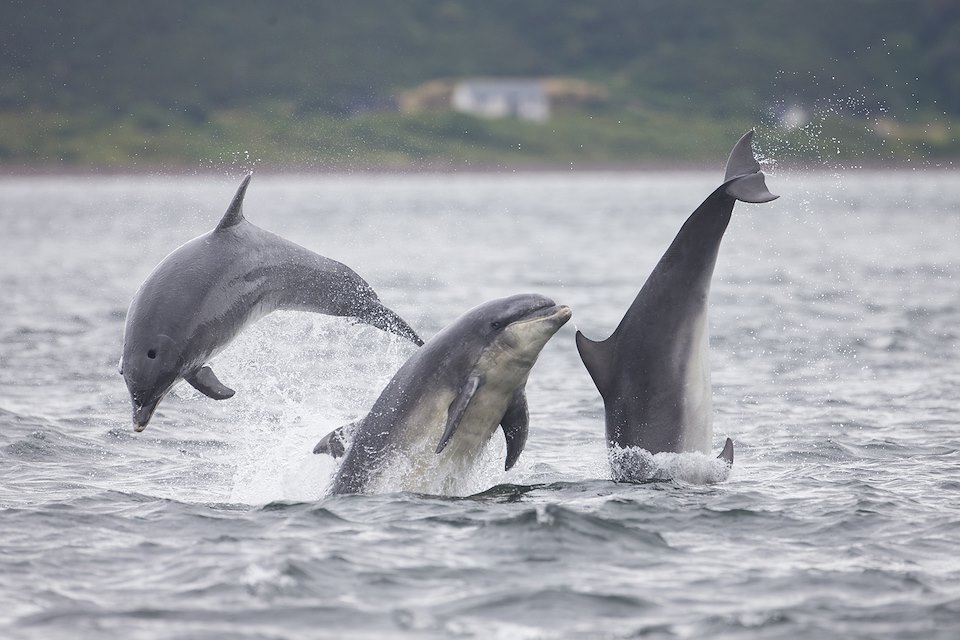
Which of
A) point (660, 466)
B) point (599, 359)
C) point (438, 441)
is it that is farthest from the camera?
point (660, 466)

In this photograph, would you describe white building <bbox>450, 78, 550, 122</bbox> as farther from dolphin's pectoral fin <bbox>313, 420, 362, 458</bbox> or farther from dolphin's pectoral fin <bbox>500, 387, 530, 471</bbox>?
dolphin's pectoral fin <bbox>500, 387, 530, 471</bbox>

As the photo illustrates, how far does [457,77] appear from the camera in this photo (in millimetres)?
162000

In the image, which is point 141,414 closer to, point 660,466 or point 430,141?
point 660,466

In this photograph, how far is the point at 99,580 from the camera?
9820 mm

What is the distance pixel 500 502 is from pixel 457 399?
1.01 meters

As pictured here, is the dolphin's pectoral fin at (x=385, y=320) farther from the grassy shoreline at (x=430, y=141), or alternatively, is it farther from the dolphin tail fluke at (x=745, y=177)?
the grassy shoreline at (x=430, y=141)

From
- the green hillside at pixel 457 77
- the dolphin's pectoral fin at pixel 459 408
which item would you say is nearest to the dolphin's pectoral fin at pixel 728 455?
the dolphin's pectoral fin at pixel 459 408

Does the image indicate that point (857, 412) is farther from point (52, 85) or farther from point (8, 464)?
point (52, 85)

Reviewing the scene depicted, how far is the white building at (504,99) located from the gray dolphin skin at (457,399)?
131 m

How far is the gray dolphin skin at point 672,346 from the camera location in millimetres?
11789

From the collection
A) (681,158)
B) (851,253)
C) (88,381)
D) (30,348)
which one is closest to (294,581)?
(88,381)

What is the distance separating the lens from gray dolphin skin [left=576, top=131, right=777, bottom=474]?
11.8 m

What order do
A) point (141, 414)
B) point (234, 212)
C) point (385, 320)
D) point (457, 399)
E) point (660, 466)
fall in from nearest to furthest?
point (141, 414) < point (457, 399) < point (660, 466) < point (234, 212) < point (385, 320)

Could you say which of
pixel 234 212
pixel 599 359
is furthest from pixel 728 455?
pixel 234 212
